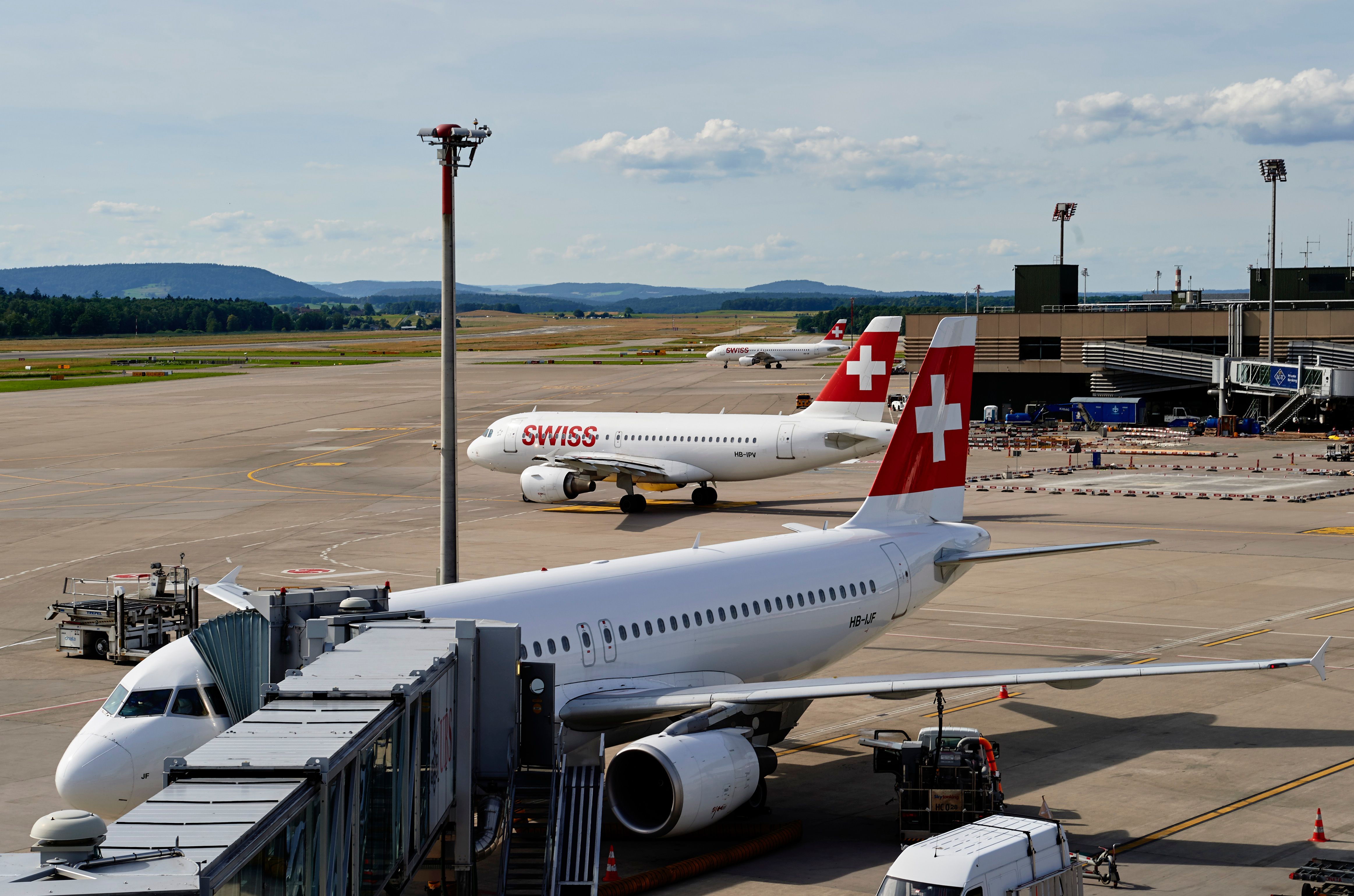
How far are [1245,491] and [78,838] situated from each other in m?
67.3

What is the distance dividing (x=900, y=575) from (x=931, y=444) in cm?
364

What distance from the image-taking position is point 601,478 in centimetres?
6362

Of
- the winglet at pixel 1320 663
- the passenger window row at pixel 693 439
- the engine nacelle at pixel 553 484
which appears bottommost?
the engine nacelle at pixel 553 484

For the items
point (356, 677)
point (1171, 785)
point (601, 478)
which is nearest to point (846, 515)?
point (601, 478)

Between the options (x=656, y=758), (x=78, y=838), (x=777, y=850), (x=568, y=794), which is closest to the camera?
(x=78, y=838)

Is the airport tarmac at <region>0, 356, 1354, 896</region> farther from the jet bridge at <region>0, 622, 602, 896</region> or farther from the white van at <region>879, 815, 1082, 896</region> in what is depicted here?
the jet bridge at <region>0, 622, 602, 896</region>

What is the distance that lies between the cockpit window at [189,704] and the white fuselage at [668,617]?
8 centimetres

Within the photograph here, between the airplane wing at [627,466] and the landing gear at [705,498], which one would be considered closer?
the airplane wing at [627,466]

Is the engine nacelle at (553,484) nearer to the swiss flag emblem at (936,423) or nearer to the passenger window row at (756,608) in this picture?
the swiss flag emblem at (936,423)

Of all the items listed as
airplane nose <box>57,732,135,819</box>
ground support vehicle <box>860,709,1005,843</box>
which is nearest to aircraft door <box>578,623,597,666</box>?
ground support vehicle <box>860,709,1005,843</box>

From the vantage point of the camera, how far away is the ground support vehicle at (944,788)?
70.4 ft

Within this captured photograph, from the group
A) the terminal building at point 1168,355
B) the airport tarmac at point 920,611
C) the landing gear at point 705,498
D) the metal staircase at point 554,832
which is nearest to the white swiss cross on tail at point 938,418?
the airport tarmac at point 920,611

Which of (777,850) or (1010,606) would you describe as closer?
(777,850)

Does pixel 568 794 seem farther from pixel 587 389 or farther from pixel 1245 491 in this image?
pixel 587 389
